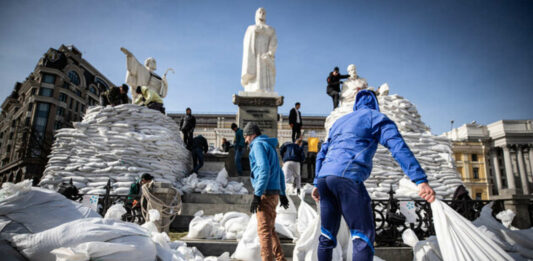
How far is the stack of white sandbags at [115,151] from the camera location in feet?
19.4

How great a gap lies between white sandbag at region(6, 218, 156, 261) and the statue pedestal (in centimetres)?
687

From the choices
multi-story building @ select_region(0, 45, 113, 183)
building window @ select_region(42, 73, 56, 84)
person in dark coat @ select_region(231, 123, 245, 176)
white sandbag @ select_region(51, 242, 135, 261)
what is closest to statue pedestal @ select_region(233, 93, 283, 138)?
person in dark coat @ select_region(231, 123, 245, 176)

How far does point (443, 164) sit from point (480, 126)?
60631 mm

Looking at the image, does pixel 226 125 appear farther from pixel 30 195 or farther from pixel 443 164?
pixel 30 195

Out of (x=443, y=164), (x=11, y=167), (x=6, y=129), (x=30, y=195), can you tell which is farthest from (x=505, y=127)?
(x=6, y=129)

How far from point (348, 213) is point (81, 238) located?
178cm

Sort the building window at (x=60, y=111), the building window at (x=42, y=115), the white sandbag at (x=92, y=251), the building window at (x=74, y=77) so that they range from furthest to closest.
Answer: the building window at (x=74, y=77)
the building window at (x=60, y=111)
the building window at (x=42, y=115)
the white sandbag at (x=92, y=251)

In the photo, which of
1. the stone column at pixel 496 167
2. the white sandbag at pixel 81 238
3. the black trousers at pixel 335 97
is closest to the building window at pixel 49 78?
the black trousers at pixel 335 97

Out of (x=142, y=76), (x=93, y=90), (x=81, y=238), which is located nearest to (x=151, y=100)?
(x=142, y=76)

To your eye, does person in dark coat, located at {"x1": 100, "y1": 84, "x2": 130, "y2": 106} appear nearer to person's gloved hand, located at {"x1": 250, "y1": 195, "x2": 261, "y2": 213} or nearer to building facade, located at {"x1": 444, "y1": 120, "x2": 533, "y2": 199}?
person's gloved hand, located at {"x1": 250, "y1": 195, "x2": 261, "y2": 213}

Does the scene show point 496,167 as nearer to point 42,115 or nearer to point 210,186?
point 210,186

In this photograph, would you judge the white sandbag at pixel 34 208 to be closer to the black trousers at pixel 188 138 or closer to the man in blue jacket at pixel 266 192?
the man in blue jacket at pixel 266 192

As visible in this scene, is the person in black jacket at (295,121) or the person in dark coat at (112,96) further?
the person in black jacket at (295,121)

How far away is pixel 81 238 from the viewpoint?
189cm
